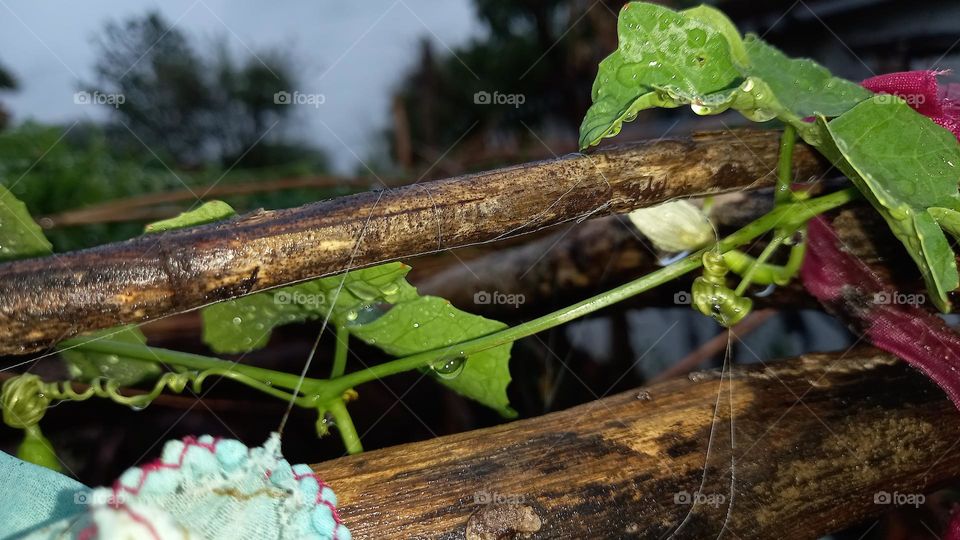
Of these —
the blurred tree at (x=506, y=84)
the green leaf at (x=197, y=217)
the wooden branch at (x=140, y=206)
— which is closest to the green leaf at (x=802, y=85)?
the green leaf at (x=197, y=217)

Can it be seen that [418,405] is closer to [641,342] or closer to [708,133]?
[708,133]

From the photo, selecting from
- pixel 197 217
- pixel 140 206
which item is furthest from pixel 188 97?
pixel 197 217

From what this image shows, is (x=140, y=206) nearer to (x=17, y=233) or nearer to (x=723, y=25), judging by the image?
(x=17, y=233)

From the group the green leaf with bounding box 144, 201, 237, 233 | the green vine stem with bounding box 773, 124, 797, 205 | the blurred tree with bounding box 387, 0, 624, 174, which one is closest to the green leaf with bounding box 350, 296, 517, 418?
the green leaf with bounding box 144, 201, 237, 233

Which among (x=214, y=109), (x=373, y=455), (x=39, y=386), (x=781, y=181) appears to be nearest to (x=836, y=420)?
(x=781, y=181)

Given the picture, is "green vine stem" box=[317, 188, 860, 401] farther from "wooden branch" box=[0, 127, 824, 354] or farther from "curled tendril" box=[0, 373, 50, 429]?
"curled tendril" box=[0, 373, 50, 429]

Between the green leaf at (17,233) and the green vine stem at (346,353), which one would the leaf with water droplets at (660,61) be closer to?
the green vine stem at (346,353)
